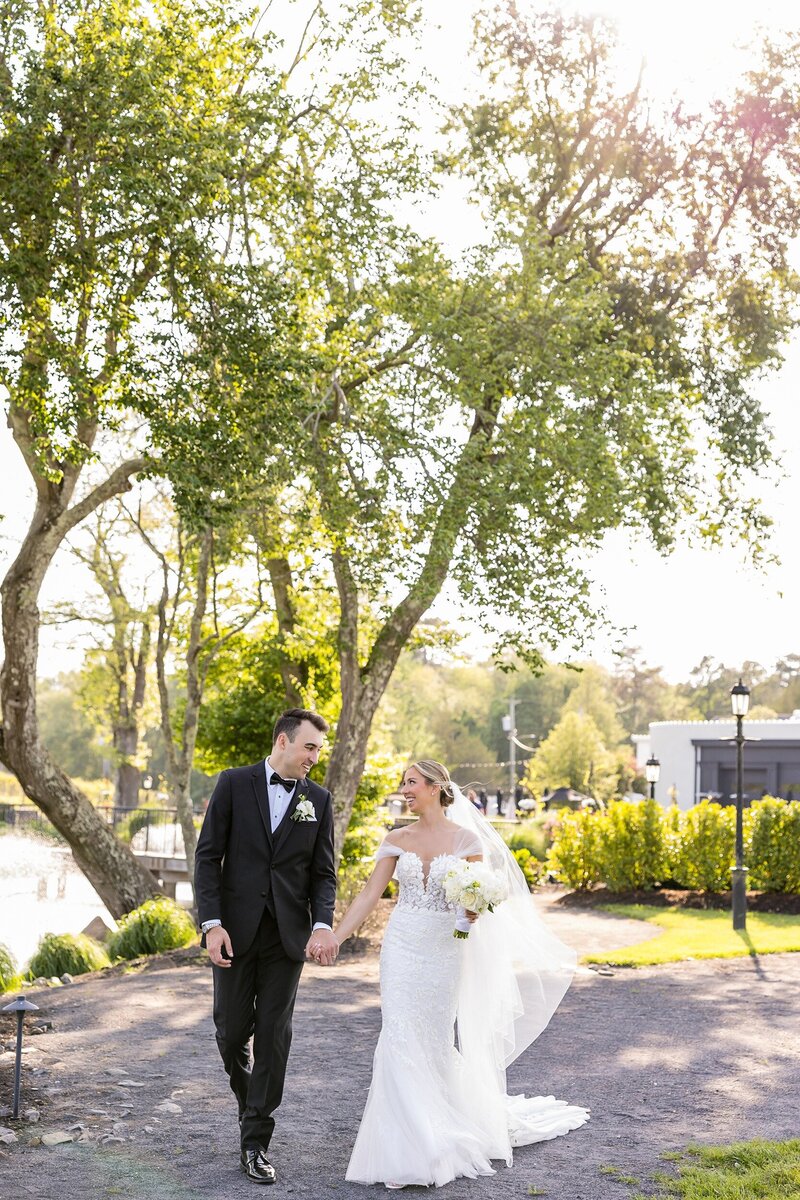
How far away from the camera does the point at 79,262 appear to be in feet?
41.1

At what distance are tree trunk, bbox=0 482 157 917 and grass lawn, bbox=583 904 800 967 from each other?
666 cm

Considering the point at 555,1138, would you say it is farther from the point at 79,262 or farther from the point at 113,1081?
the point at 79,262

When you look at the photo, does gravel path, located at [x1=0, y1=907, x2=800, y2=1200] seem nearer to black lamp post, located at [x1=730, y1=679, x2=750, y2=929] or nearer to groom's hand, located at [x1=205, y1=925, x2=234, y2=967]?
groom's hand, located at [x1=205, y1=925, x2=234, y2=967]

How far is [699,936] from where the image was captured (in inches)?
693

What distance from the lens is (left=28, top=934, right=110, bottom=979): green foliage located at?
14.7 metres

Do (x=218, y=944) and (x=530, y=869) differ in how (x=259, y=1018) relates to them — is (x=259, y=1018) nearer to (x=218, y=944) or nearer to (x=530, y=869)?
(x=218, y=944)

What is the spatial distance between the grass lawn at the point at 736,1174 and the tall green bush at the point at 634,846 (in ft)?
52.9

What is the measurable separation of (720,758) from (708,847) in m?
20.6

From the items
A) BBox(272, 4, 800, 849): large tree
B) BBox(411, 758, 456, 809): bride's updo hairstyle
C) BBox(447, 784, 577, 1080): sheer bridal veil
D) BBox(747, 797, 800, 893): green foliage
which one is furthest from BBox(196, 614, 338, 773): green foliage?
BBox(411, 758, 456, 809): bride's updo hairstyle

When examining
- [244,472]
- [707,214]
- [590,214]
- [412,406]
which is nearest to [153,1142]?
[244,472]

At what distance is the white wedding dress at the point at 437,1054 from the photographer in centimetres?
579

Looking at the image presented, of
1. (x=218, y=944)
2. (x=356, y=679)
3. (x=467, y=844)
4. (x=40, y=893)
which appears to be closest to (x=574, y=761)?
(x=40, y=893)

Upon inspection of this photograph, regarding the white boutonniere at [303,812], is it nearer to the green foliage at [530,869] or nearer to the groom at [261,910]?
the groom at [261,910]

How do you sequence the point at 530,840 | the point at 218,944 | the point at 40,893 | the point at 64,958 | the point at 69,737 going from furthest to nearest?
the point at 69,737, the point at 530,840, the point at 40,893, the point at 64,958, the point at 218,944
